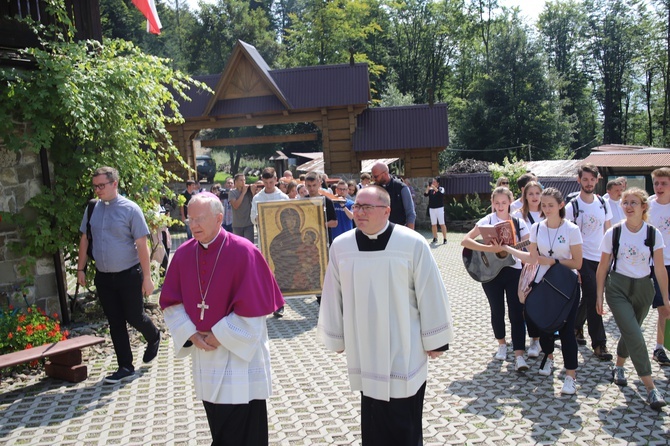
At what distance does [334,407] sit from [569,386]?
2.16 meters

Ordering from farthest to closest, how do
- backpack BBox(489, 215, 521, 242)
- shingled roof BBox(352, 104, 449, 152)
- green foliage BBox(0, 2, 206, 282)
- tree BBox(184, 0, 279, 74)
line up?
tree BBox(184, 0, 279, 74) → shingled roof BBox(352, 104, 449, 152) → green foliage BBox(0, 2, 206, 282) → backpack BBox(489, 215, 521, 242)

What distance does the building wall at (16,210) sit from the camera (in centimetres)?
758

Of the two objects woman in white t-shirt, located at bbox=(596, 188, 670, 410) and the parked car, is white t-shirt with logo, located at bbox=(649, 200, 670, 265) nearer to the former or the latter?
woman in white t-shirt, located at bbox=(596, 188, 670, 410)

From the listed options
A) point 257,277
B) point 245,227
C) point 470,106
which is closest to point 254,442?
point 257,277

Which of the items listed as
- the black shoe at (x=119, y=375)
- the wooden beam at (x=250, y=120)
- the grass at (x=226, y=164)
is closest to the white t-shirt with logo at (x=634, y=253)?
the black shoe at (x=119, y=375)

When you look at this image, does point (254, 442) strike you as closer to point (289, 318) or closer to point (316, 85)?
point (289, 318)

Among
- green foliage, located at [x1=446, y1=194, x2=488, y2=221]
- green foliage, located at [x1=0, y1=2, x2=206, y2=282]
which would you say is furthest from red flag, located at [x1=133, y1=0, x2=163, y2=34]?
green foliage, located at [x1=446, y1=194, x2=488, y2=221]

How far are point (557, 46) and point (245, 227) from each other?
5265 centimetres

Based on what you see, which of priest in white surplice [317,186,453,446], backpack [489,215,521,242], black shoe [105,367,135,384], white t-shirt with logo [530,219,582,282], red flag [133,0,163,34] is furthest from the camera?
red flag [133,0,163,34]

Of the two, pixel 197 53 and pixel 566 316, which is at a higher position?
pixel 197 53

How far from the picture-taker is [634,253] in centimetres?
560

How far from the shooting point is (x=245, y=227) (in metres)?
10.2

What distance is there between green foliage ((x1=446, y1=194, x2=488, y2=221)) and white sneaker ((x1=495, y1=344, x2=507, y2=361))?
16367 mm

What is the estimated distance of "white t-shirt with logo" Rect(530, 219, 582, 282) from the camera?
230 inches
